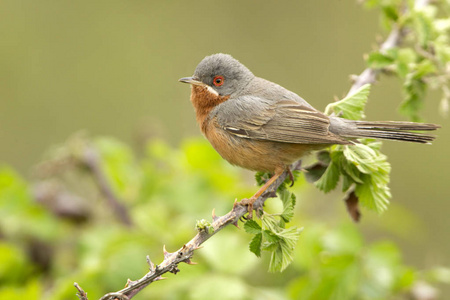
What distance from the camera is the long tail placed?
3852 millimetres

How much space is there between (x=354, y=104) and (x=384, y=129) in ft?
1.07

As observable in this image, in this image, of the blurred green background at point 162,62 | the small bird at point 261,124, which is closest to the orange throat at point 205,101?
the small bird at point 261,124

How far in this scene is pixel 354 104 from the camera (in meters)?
3.98

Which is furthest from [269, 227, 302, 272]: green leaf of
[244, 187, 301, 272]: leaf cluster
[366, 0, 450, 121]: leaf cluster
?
[366, 0, 450, 121]: leaf cluster

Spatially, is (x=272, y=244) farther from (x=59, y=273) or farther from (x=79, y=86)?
(x=79, y=86)

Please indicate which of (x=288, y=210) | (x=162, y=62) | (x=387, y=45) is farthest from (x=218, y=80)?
(x=162, y=62)

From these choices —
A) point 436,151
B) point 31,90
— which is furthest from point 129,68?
point 436,151

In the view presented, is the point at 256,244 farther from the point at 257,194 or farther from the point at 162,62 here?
the point at 162,62

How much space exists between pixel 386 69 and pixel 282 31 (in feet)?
23.8

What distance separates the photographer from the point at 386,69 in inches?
180

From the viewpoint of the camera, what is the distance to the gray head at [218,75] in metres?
5.28

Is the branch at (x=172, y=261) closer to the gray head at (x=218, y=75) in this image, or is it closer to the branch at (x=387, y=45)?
the branch at (x=387, y=45)

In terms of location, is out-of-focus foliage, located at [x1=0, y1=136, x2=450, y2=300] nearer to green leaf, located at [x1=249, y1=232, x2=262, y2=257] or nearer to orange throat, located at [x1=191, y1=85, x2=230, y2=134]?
green leaf, located at [x1=249, y1=232, x2=262, y2=257]

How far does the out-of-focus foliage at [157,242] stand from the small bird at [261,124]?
25 cm
